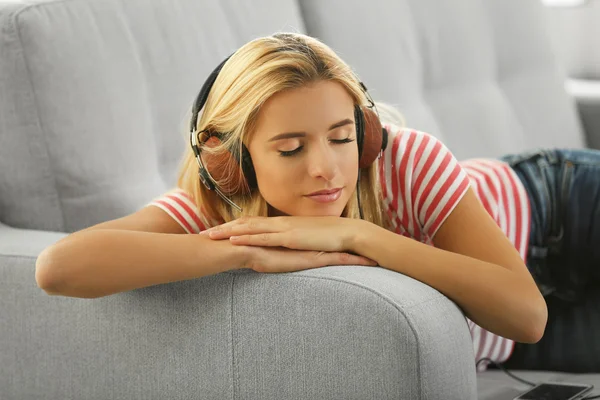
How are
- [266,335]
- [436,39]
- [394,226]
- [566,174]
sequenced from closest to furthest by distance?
[266,335] < [394,226] < [566,174] < [436,39]

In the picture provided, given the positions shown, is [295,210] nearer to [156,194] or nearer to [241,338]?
[241,338]

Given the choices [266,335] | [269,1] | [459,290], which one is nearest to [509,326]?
[459,290]

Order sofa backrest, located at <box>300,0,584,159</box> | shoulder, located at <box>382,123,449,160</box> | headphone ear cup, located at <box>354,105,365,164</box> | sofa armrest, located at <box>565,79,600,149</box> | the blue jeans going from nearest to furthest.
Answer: headphone ear cup, located at <box>354,105,365,164</box>, shoulder, located at <box>382,123,449,160</box>, the blue jeans, sofa backrest, located at <box>300,0,584,159</box>, sofa armrest, located at <box>565,79,600,149</box>

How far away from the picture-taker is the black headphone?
1240mm

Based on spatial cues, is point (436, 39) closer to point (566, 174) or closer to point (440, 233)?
point (566, 174)

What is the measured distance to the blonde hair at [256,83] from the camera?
47.6 inches

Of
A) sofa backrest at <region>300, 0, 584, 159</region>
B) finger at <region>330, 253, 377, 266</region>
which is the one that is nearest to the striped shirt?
finger at <region>330, 253, 377, 266</region>

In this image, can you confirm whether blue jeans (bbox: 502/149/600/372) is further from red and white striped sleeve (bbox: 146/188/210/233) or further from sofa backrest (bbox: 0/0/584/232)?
red and white striped sleeve (bbox: 146/188/210/233)

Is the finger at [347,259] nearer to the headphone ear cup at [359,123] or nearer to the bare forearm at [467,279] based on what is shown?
the bare forearm at [467,279]

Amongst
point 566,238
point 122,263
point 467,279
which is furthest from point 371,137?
point 566,238

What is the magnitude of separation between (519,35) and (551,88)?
0.16 m

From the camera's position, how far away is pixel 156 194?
1.55 metres

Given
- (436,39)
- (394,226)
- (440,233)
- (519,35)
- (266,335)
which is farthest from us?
A: (519,35)

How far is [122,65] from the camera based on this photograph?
1521mm
